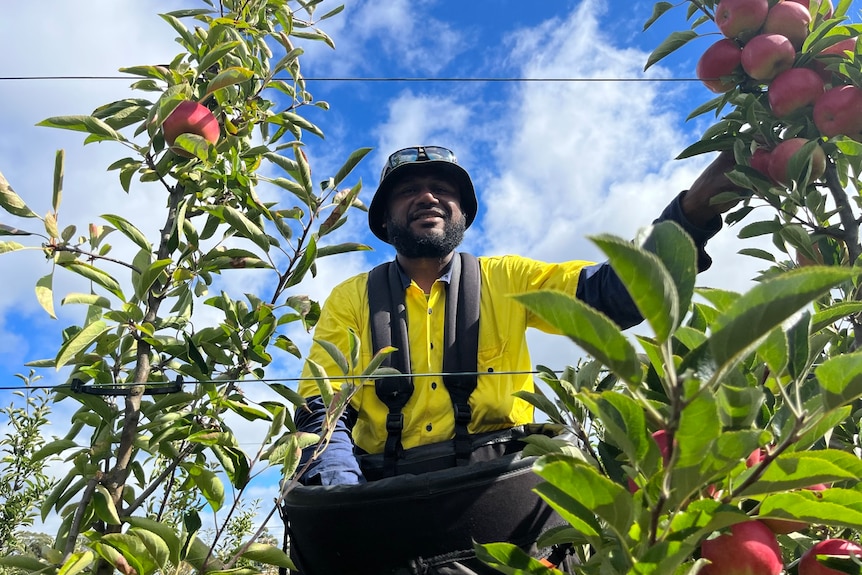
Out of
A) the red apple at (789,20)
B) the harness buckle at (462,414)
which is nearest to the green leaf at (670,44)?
the red apple at (789,20)

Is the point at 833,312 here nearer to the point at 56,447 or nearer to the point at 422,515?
the point at 422,515

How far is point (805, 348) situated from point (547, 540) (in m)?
0.40

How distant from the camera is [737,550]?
64 cm

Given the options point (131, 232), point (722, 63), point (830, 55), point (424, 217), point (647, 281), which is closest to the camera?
point (647, 281)

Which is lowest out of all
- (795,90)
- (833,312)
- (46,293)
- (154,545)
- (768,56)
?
(154,545)

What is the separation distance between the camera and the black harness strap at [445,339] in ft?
6.27

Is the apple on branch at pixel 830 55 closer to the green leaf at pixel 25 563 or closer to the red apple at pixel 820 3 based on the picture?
the red apple at pixel 820 3

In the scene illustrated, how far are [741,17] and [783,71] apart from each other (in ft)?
0.64

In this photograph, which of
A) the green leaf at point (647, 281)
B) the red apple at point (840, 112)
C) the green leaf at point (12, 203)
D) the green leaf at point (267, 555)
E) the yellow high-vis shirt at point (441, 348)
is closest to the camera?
the green leaf at point (647, 281)

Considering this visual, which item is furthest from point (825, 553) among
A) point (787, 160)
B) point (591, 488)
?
point (787, 160)

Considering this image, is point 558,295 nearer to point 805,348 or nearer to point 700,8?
point 805,348

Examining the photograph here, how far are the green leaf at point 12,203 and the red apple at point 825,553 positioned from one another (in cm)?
147

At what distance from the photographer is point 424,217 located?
2.57 metres

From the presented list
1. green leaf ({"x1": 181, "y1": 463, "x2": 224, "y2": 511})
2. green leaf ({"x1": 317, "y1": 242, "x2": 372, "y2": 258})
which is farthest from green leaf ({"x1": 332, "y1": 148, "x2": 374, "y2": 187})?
green leaf ({"x1": 181, "y1": 463, "x2": 224, "y2": 511})
